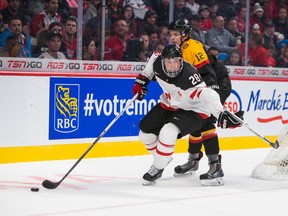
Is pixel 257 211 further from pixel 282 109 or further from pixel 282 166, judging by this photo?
pixel 282 109

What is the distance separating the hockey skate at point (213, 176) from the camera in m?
4.70

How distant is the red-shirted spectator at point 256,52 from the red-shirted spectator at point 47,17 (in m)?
2.51

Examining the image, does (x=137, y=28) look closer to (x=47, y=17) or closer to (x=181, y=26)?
(x=47, y=17)

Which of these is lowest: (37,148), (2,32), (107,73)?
(37,148)

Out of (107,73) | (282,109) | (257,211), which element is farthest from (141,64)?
(257,211)

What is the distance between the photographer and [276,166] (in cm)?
509

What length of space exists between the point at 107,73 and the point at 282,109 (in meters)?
2.35

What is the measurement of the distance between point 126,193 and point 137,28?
2.85 m

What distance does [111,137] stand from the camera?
620 cm

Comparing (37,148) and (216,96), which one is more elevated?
(216,96)

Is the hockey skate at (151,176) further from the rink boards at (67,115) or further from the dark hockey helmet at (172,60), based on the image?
the rink boards at (67,115)

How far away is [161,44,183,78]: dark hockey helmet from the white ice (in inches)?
31.2

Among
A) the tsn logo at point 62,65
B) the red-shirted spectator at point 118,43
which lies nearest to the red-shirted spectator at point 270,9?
the red-shirted spectator at point 118,43

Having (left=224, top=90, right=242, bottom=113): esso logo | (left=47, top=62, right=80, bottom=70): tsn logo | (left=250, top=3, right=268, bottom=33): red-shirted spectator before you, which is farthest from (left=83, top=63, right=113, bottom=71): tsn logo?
(left=250, top=3, right=268, bottom=33): red-shirted spectator
